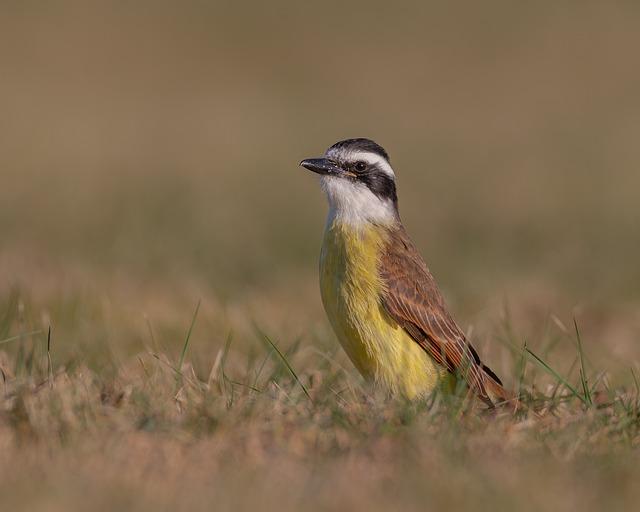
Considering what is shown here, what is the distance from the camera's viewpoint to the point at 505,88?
31.6 meters

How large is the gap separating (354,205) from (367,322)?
3.25 feet

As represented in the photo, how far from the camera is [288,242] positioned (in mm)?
14531

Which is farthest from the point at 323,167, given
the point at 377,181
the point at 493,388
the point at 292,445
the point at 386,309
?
the point at 292,445

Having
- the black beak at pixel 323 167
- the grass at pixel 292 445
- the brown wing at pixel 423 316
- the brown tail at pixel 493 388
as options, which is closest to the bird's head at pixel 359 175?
the black beak at pixel 323 167

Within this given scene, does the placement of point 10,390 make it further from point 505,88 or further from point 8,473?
point 505,88

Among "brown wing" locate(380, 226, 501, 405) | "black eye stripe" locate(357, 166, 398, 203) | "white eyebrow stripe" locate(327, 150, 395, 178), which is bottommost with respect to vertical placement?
"brown wing" locate(380, 226, 501, 405)

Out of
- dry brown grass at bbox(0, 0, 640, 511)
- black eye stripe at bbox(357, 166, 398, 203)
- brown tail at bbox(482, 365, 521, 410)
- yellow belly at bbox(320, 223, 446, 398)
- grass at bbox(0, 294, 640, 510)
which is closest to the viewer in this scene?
grass at bbox(0, 294, 640, 510)

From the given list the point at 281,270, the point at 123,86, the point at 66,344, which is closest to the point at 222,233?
the point at 281,270

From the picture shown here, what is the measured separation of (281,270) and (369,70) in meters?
21.9

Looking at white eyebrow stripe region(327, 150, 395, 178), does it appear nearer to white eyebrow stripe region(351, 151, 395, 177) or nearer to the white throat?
white eyebrow stripe region(351, 151, 395, 177)

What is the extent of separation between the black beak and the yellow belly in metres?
0.67

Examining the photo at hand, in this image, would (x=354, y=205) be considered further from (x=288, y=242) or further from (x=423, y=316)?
(x=288, y=242)

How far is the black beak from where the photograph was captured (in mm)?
8484

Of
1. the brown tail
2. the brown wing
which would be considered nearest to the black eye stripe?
the brown wing
